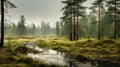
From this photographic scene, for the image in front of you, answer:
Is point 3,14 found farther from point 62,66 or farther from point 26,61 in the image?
point 62,66

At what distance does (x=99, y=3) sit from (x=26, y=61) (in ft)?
129

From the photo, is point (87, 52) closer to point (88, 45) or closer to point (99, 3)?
point (88, 45)

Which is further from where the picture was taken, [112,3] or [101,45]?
[112,3]

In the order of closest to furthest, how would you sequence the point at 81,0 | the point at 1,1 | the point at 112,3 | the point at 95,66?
1. the point at 95,66
2. the point at 1,1
3. the point at 112,3
4. the point at 81,0

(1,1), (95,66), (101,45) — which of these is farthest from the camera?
(101,45)

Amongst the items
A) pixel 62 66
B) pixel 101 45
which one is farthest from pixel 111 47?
pixel 62 66

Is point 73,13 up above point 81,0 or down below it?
below

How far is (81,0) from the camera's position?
2168 inches

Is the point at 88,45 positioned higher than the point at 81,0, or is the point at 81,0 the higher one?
the point at 81,0

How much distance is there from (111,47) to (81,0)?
76.3ft

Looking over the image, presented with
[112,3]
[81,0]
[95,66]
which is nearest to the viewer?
[95,66]

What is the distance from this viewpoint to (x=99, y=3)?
178ft

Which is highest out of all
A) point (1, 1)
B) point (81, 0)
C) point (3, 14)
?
point (81, 0)

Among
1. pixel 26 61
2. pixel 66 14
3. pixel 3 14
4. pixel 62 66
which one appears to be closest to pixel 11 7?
pixel 3 14
